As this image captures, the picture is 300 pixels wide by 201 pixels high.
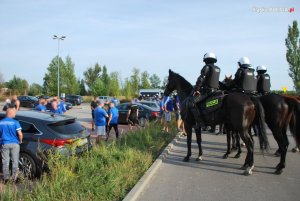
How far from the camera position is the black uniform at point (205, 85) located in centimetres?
905

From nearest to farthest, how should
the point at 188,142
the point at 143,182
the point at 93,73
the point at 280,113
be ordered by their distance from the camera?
the point at 143,182 < the point at 280,113 < the point at 188,142 < the point at 93,73

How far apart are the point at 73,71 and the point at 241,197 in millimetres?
62095

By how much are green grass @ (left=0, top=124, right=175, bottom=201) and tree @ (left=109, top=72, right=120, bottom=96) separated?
56419 millimetres

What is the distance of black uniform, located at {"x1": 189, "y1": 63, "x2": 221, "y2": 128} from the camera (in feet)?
29.7

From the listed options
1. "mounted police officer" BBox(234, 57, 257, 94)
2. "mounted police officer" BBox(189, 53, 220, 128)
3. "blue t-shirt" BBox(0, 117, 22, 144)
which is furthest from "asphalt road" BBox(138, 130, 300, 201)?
"blue t-shirt" BBox(0, 117, 22, 144)

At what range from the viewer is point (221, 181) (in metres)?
7.25

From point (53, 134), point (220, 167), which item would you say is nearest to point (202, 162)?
point (220, 167)

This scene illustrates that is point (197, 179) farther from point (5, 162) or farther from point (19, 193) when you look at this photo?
point (5, 162)

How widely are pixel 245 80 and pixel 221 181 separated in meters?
3.32

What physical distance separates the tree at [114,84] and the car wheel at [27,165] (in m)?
56.7

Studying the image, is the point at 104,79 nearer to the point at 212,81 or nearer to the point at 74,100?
the point at 74,100

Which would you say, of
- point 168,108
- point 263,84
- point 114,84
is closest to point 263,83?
point 263,84

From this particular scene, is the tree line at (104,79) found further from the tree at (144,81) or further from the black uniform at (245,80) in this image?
the black uniform at (245,80)

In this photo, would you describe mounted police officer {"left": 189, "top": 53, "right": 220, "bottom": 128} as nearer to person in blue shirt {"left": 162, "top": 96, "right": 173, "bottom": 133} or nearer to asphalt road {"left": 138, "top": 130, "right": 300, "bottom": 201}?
asphalt road {"left": 138, "top": 130, "right": 300, "bottom": 201}
